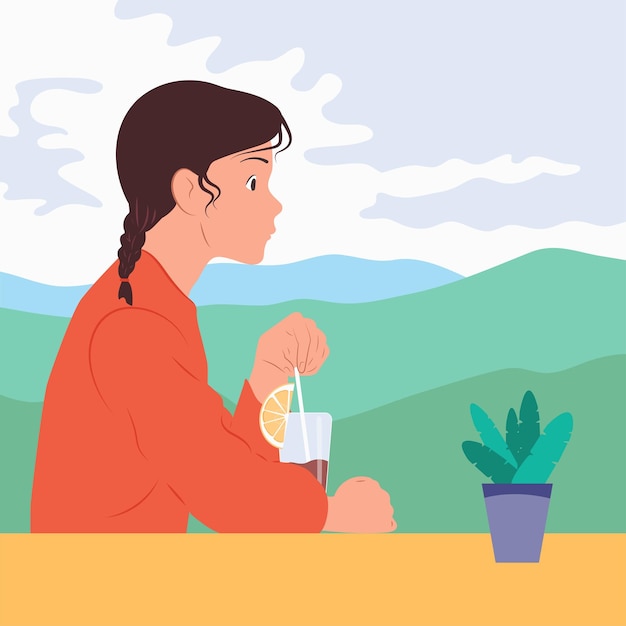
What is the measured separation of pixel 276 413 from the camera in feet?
8.21

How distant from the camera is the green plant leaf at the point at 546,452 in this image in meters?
1.78

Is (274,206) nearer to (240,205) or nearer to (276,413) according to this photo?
(240,205)

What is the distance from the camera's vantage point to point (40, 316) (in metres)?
4.20

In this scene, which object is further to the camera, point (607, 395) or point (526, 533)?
point (607, 395)

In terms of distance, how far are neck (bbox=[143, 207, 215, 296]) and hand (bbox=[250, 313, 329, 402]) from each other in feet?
0.78

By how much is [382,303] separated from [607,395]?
0.94 metres

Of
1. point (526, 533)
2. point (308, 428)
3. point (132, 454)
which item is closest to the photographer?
point (526, 533)

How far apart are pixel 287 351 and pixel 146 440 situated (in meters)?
0.49

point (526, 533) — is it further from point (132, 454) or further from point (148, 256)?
point (148, 256)

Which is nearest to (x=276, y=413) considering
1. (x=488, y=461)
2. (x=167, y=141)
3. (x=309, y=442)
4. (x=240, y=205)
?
(x=309, y=442)
